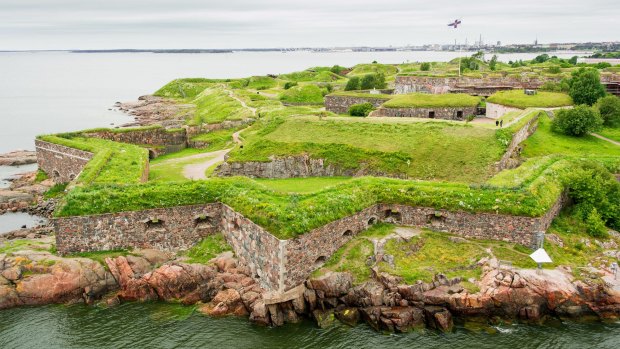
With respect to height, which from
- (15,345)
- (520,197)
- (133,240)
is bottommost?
(15,345)

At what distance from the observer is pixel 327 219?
20.8 m

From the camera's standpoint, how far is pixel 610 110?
37562 millimetres

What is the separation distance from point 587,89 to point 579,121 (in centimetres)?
967

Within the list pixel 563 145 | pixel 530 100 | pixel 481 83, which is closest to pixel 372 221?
pixel 563 145

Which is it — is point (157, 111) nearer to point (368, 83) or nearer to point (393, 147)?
point (368, 83)

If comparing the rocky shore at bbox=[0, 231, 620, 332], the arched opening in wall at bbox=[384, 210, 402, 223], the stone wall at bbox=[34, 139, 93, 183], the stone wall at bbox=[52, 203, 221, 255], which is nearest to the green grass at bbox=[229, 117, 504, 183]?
the arched opening in wall at bbox=[384, 210, 402, 223]

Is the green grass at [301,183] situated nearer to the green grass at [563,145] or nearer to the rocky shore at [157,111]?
the green grass at [563,145]

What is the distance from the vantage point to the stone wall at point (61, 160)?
117ft

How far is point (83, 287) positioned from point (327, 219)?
10409 mm

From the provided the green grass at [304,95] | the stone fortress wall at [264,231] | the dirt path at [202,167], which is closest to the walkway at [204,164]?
the dirt path at [202,167]

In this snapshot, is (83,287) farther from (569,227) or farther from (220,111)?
(220,111)

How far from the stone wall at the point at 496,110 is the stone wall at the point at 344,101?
33.5ft

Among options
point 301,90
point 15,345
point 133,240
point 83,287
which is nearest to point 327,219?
point 133,240

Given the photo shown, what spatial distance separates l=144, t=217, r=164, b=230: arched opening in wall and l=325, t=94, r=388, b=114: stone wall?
29653 mm
